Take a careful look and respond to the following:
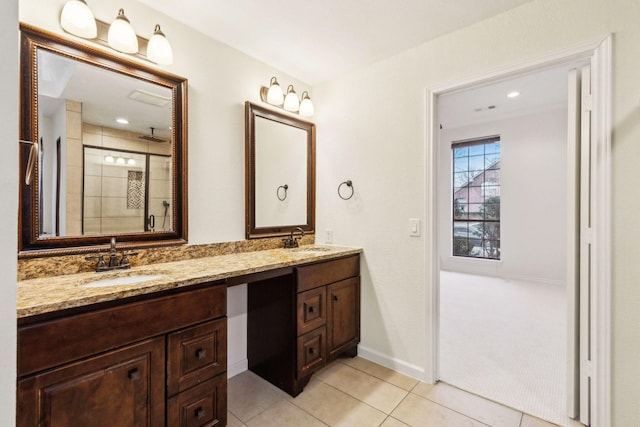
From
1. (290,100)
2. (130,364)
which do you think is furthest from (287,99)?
(130,364)

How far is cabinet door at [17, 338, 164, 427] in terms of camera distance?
3.34ft

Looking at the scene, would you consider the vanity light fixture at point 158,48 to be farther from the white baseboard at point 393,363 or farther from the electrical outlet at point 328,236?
the white baseboard at point 393,363

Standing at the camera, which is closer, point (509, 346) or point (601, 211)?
point (601, 211)

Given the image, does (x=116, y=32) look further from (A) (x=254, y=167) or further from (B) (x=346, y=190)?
(B) (x=346, y=190)

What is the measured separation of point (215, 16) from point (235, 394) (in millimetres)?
2402

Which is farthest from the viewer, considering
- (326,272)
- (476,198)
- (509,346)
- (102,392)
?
(476,198)

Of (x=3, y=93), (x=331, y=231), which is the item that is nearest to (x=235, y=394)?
(x=331, y=231)

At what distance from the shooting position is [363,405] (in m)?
1.86

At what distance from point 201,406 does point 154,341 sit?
44cm

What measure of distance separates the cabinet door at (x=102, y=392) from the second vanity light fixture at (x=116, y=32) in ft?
4.99

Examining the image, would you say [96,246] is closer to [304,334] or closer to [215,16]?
[304,334]

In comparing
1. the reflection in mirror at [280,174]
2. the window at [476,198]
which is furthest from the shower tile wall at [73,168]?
the window at [476,198]

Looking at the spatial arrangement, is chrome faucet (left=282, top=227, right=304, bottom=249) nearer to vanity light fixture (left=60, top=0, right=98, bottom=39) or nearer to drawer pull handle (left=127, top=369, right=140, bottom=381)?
drawer pull handle (left=127, top=369, right=140, bottom=381)

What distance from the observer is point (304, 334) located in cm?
197
